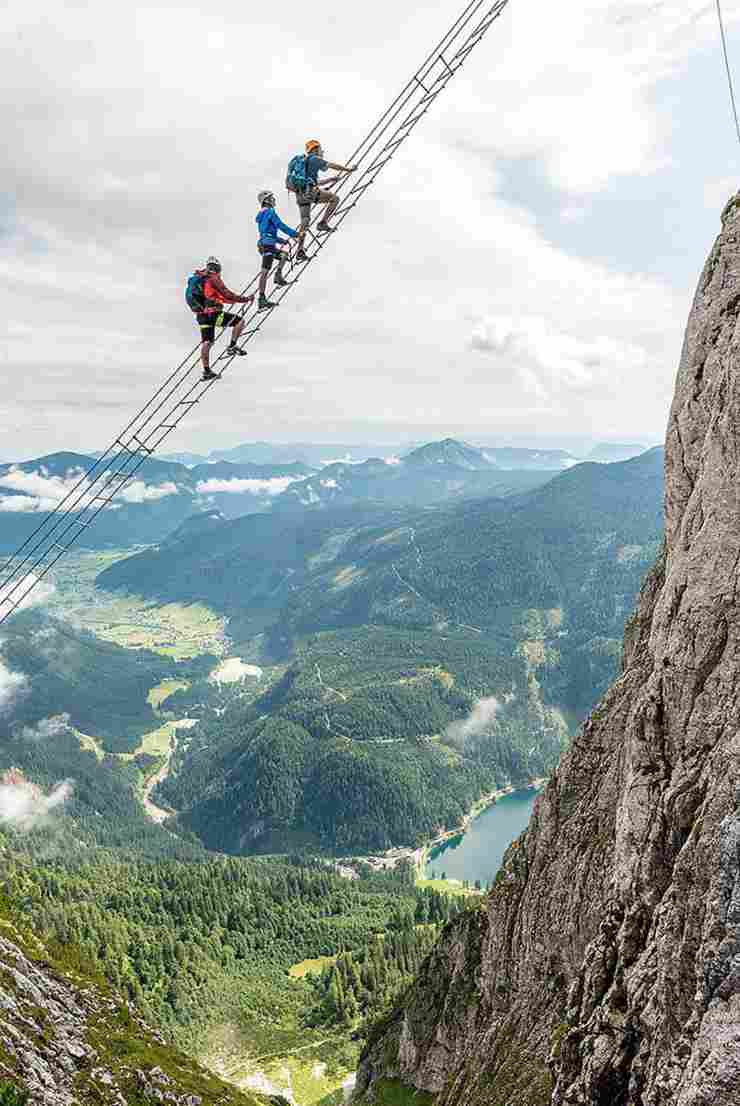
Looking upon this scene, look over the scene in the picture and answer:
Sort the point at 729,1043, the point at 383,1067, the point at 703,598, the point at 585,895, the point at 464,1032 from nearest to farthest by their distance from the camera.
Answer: the point at 729,1043 < the point at 703,598 < the point at 585,895 < the point at 464,1032 < the point at 383,1067

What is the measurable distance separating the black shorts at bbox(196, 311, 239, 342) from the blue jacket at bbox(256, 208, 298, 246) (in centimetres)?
278

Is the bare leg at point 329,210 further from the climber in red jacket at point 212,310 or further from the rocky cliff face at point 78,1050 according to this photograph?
the rocky cliff face at point 78,1050

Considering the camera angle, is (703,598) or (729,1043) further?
(703,598)

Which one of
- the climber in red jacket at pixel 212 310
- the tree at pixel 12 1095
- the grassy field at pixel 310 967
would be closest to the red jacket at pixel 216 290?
the climber in red jacket at pixel 212 310

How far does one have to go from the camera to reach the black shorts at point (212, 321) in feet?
76.9

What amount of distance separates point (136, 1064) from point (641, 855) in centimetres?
6953

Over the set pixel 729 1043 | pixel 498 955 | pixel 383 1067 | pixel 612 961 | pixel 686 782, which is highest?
pixel 686 782

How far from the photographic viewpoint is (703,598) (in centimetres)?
1764

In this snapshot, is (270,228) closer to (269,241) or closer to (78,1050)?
(269,241)

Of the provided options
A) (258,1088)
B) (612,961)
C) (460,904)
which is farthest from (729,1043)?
(460,904)

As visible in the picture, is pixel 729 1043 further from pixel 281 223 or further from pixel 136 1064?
pixel 136 1064

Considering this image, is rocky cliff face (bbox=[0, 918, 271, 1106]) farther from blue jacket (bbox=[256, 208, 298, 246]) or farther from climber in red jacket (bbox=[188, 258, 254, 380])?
blue jacket (bbox=[256, 208, 298, 246])

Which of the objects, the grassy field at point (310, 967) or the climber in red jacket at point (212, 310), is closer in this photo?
the climber in red jacket at point (212, 310)

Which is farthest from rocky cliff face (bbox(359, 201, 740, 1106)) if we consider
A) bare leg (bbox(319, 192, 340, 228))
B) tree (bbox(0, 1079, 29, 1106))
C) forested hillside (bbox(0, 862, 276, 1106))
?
forested hillside (bbox(0, 862, 276, 1106))
